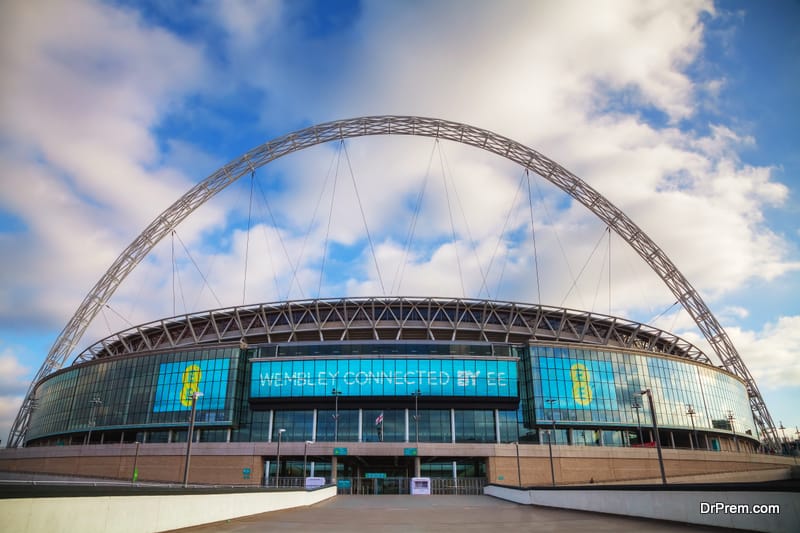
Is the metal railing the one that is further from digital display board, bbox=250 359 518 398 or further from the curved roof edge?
the curved roof edge

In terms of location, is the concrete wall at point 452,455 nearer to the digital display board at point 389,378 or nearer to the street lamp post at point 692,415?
the street lamp post at point 692,415

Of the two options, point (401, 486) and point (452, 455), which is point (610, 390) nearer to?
point (452, 455)

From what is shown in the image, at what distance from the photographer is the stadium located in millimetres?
66125

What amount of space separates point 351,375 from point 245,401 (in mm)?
16976

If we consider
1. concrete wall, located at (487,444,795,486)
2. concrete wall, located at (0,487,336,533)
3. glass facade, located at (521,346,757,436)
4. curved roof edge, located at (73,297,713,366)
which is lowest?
concrete wall, located at (487,444,795,486)

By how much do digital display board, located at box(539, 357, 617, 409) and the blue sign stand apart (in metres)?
48.3

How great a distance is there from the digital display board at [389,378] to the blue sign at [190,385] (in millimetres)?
5059

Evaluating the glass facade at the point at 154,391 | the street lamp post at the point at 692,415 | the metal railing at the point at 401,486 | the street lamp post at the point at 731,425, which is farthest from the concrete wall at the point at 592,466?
the glass facade at the point at 154,391

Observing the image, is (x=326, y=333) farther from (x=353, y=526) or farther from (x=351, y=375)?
(x=353, y=526)

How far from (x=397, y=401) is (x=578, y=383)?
27.3m

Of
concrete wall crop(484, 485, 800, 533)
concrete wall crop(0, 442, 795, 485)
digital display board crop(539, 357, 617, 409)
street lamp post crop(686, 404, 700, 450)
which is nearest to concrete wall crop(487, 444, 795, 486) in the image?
concrete wall crop(0, 442, 795, 485)

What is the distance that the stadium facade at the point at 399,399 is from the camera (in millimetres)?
71375

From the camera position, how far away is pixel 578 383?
7500 centimetres

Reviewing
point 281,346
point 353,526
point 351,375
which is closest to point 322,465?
point 351,375
